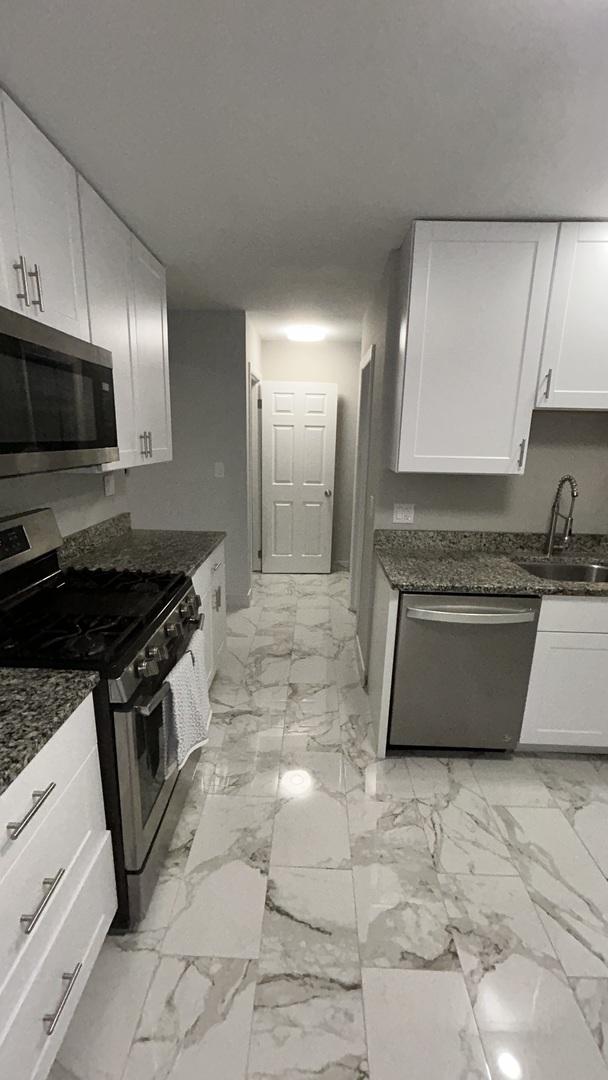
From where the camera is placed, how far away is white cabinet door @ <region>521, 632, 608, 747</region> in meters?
1.99

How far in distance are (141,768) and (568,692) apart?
5.95 feet

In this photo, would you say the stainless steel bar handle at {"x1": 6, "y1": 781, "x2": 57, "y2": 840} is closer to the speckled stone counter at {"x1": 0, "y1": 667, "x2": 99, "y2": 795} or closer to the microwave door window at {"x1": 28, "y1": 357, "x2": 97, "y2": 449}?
the speckled stone counter at {"x1": 0, "y1": 667, "x2": 99, "y2": 795}

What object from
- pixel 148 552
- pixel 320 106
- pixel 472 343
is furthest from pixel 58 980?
pixel 472 343

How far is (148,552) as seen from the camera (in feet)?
7.54

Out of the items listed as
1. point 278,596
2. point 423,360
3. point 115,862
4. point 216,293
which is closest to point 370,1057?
point 115,862

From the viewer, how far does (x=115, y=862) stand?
133cm

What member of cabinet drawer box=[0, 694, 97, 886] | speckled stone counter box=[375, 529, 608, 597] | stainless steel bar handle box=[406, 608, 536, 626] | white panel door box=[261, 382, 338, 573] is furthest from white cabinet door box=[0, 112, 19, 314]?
white panel door box=[261, 382, 338, 573]

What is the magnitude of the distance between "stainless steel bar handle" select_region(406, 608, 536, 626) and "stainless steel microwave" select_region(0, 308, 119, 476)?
53.2 inches

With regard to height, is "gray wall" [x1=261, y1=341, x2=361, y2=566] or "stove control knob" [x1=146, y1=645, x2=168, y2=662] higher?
"gray wall" [x1=261, y1=341, x2=361, y2=566]

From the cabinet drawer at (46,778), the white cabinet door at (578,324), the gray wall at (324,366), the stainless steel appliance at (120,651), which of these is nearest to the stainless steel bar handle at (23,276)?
the stainless steel appliance at (120,651)

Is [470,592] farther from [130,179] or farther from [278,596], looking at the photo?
[278,596]

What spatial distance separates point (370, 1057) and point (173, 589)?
4.69 feet

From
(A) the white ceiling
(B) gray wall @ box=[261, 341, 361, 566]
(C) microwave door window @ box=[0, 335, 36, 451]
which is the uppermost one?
(A) the white ceiling

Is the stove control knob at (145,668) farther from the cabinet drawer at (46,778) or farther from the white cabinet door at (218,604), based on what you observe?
the white cabinet door at (218,604)
